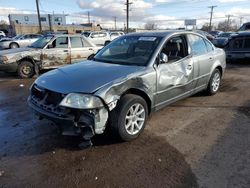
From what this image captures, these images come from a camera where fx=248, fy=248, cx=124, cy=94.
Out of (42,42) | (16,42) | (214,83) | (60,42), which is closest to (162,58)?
(214,83)

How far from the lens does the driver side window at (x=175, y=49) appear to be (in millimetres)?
4633

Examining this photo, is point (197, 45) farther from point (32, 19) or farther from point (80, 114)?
point (32, 19)

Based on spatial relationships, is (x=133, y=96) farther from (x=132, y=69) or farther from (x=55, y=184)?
(x=55, y=184)

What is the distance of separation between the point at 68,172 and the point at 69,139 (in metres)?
0.94

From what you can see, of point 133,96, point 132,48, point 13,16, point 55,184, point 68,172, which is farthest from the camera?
point 13,16

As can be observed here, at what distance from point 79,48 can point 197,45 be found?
5877 millimetres

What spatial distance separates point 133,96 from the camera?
3.83m

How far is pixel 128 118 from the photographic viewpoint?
3.82 metres

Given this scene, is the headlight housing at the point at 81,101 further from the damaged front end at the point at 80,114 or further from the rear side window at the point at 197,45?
the rear side window at the point at 197,45

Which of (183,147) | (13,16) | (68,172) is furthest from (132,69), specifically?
(13,16)

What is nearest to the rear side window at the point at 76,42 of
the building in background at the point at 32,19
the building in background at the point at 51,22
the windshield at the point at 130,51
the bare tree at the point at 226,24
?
the windshield at the point at 130,51

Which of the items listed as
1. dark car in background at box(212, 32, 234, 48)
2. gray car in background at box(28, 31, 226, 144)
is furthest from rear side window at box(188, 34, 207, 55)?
dark car in background at box(212, 32, 234, 48)

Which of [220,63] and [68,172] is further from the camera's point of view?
[220,63]

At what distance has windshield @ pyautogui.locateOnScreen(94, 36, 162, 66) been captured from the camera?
14.4 ft
